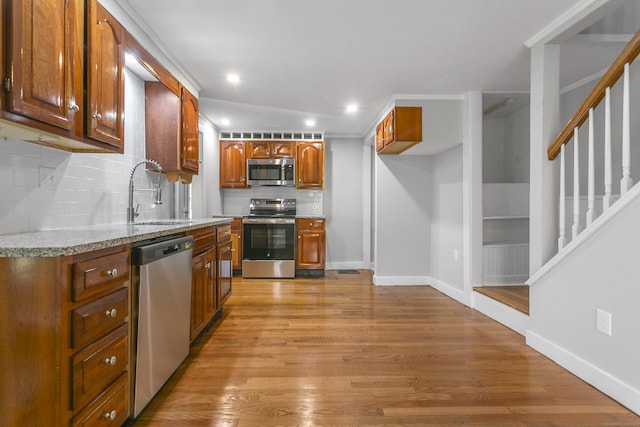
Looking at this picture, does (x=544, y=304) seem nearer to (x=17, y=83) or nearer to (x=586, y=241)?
(x=586, y=241)

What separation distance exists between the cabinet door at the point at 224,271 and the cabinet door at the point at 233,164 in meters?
2.14

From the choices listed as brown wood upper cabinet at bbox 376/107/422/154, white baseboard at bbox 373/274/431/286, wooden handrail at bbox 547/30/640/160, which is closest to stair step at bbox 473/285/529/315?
white baseboard at bbox 373/274/431/286

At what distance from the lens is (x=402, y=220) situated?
4.41 m

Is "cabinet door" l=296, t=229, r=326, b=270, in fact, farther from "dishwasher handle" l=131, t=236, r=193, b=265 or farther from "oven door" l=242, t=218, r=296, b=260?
"dishwasher handle" l=131, t=236, r=193, b=265

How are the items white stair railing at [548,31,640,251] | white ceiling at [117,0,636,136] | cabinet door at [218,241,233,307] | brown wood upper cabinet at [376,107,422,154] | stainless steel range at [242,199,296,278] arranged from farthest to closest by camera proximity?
stainless steel range at [242,199,296,278], brown wood upper cabinet at [376,107,422,154], cabinet door at [218,241,233,307], white ceiling at [117,0,636,136], white stair railing at [548,31,640,251]

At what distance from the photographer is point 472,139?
350 centimetres

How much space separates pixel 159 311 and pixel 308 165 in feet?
12.5

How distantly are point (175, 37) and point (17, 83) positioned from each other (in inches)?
57.8

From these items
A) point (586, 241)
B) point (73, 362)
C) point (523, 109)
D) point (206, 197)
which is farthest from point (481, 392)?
point (206, 197)

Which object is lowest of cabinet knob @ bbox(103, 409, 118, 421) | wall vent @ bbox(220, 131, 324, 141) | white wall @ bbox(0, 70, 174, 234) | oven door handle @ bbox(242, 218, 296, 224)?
cabinet knob @ bbox(103, 409, 118, 421)

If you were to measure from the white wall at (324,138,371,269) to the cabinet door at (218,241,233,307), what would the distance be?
8.51 ft

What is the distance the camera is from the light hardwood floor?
1607 millimetres

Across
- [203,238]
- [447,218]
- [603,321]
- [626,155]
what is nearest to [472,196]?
[447,218]

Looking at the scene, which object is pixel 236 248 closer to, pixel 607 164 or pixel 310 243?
pixel 310 243
